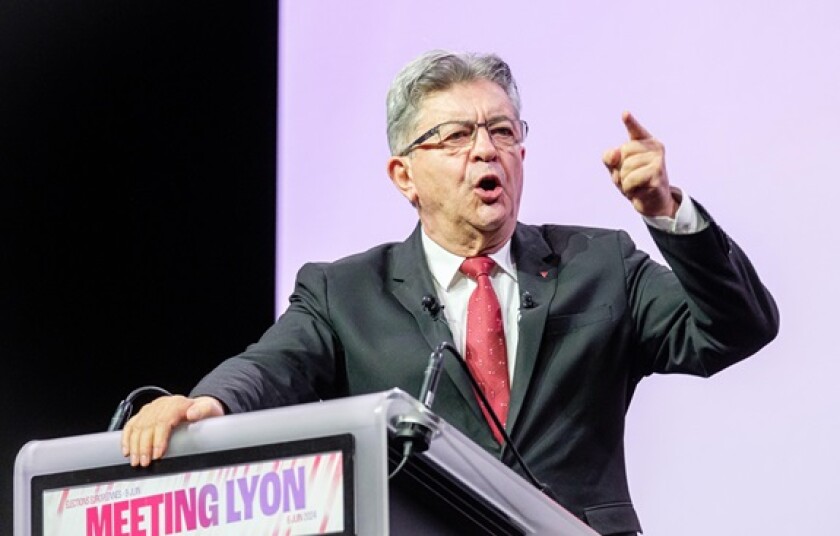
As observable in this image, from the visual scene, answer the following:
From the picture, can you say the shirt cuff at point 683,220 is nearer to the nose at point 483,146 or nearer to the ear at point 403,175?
the nose at point 483,146

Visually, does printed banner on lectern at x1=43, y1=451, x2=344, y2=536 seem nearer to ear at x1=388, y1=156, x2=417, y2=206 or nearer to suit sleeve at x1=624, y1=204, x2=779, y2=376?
suit sleeve at x1=624, y1=204, x2=779, y2=376

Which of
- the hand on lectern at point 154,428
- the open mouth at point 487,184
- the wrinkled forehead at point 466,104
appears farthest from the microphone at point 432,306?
the hand on lectern at point 154,428

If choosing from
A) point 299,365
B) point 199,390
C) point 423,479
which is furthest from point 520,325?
point 423,479

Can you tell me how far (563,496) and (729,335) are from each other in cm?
35

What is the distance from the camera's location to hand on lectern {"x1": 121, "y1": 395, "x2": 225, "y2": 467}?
5.15 ft

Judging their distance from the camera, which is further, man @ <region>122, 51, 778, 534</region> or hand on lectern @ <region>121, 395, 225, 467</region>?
man @ <region>122, 51, 778, 534</region>

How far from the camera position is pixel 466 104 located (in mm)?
2443

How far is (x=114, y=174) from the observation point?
11.8ft

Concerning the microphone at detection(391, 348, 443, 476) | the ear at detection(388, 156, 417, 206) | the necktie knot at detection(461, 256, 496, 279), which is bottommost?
the microphone at detection(391, 348, 443, 476)

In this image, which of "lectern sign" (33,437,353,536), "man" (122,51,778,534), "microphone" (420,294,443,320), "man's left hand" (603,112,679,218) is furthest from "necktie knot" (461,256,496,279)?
"lectern sign" (33,437,353,536)

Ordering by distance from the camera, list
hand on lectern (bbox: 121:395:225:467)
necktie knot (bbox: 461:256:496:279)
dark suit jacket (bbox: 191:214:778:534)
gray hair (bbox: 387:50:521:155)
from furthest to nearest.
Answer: gray hair (bbox: 387:50:521:155) < necktie knot (bbox: 461:256:496:279) < dark suit jacket (bbox: 191:214:778:534) < hand on lectern (bbox: 121:395:225:467)

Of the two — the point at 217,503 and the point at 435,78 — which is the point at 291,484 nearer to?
the point at 217,503

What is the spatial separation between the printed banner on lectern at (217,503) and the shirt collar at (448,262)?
925 millimetres

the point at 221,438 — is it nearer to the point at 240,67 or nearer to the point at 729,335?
the point at 729,335
